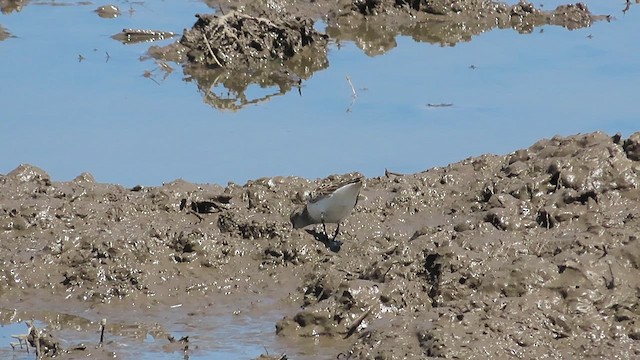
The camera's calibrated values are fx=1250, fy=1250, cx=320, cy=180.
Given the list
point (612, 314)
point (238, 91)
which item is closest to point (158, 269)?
point (612, 314)

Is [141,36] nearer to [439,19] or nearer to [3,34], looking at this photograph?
[3,34]

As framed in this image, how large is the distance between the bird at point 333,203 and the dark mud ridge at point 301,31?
4639 mm

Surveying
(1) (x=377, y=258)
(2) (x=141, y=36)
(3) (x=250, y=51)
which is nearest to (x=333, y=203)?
(1) (x=377, y=258)

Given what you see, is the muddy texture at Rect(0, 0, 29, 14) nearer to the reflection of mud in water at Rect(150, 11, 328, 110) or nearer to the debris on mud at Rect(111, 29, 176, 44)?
the debris on mud at Rect(111, 29, 176, 44)

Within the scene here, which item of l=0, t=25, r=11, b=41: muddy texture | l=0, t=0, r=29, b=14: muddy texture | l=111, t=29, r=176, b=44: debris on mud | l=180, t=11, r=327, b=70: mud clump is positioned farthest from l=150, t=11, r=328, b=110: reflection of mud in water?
l=0, t=0, r=29, b=14: muddy texture

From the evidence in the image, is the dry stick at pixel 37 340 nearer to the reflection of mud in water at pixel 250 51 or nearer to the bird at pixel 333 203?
the bird at pixel 333 203

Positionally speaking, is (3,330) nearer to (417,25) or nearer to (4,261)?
(4,261)

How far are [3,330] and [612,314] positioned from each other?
399 cm

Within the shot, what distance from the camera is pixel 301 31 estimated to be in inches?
647

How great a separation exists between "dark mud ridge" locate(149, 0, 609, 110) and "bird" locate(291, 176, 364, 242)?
4.64 metres

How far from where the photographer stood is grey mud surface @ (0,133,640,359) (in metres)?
7.79

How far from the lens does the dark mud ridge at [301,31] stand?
15.5 m

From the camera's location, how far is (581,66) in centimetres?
1633

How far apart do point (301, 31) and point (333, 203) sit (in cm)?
740
